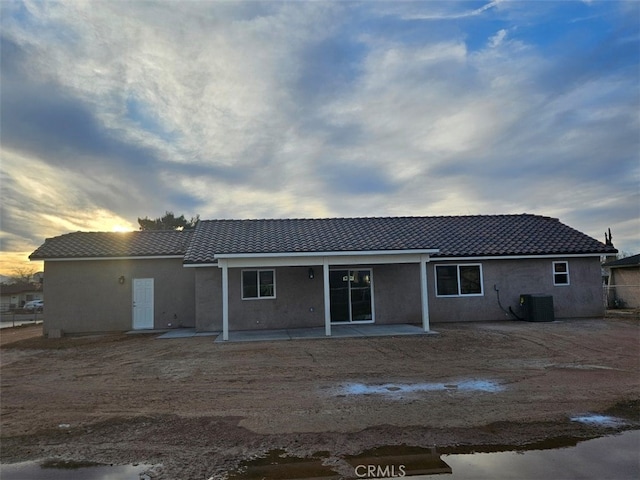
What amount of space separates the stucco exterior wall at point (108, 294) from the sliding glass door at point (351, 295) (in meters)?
5.76

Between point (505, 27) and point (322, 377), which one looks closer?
point (322, 377)

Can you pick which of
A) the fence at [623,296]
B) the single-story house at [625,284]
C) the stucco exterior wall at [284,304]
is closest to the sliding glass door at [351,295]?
the stucco exterior wall at [284,304]

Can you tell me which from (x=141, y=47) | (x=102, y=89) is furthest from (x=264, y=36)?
(x=102, y=89)

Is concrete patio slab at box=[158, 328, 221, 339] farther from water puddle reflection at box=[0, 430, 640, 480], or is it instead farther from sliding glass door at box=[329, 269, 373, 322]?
water puddle reflection at box=[0, 430, 640, 480]

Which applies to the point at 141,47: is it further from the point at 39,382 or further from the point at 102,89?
the point at 39,382

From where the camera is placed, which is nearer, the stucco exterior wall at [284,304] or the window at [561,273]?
the stucco exterior wall at [284,304]

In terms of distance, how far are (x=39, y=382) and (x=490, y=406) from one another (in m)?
8.58

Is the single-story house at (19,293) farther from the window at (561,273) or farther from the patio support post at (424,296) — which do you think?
the window at (561,273)

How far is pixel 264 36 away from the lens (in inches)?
459

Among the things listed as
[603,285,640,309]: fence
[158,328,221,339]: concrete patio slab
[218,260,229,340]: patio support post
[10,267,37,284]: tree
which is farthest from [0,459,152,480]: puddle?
[10,267,37,284]: tree

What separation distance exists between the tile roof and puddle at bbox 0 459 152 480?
9428 mm

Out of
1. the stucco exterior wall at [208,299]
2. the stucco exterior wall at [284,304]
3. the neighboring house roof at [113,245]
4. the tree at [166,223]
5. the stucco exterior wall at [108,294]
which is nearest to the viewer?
the stucco exterior wall at [208,299]

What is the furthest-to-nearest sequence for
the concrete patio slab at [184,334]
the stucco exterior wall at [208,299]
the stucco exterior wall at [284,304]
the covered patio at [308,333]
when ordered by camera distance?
the stucco exterior wall at [284,304]
the stucco exterior wall at [208,299]
the concrete patio slab at [184,334]
the covered patio at [308,333]

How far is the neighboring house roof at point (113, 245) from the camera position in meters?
17.4
